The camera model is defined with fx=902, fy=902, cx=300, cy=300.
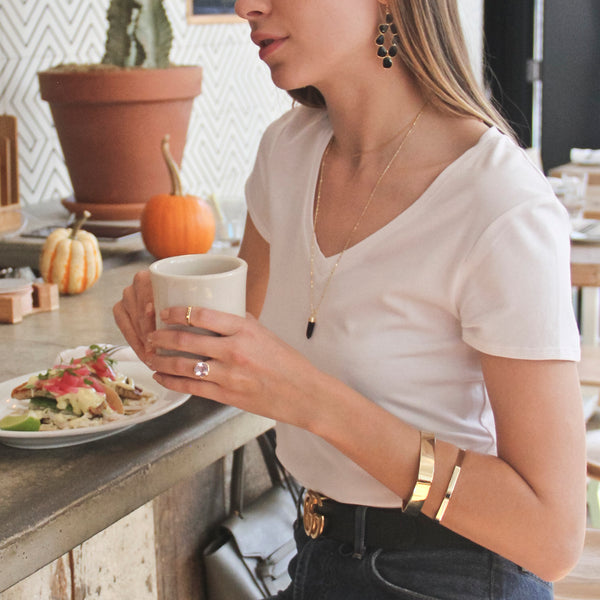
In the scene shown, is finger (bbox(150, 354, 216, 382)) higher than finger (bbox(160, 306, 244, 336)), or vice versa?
finger (bbox(160, 306, 244, 336))

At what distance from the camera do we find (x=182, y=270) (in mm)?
887

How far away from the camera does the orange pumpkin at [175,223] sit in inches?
78.0

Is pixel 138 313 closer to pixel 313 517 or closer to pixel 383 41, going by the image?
pixel 313 517

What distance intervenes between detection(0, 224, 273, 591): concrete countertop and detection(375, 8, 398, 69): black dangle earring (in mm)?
504

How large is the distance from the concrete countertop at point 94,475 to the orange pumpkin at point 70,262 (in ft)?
1.44

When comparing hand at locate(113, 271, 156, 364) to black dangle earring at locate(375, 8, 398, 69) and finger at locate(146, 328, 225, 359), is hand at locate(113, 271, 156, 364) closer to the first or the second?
finger at locate(146, 328, 225, 359)

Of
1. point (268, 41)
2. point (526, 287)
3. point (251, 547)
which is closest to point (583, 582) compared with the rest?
point (251, 547)

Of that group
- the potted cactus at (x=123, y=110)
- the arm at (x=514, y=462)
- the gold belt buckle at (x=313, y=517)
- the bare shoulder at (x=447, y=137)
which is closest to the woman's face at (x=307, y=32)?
the bare shoulder at (x=447, y=137)

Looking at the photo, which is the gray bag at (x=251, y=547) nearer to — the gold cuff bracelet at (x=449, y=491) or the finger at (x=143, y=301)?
the finger at (x=143, y=301)

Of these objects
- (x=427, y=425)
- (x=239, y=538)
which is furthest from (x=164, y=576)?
(x=427, y=425)

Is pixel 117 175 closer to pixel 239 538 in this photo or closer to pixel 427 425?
pixel 239 538

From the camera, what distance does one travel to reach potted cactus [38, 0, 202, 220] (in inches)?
88.7

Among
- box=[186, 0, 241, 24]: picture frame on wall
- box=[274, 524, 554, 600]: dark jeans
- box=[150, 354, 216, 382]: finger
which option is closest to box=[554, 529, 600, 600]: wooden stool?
box=[274, 524, 554, 600]: dark jeans

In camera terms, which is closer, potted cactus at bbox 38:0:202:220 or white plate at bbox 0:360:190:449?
white plate at bbox 0:360:190:449
